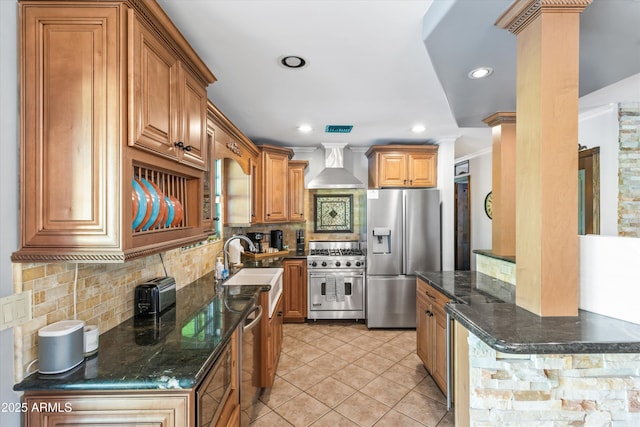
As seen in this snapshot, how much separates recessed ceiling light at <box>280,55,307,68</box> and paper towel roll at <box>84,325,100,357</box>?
1776 millimetres

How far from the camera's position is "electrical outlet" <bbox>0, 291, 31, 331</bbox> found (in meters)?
1.02

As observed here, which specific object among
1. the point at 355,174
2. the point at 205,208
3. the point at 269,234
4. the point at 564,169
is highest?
the point at 355,174

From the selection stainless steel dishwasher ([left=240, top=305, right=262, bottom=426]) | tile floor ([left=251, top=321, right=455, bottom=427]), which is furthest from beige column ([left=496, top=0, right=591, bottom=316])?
stainless steel dishwasher ([left=240, top=305, right=262, bottom=426])

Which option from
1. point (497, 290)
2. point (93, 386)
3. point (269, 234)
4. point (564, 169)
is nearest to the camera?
point (93, 386)

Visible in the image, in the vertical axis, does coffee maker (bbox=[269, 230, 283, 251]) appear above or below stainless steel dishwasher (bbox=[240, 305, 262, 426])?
above

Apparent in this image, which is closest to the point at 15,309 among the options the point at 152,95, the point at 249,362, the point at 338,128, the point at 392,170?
the point at 152,95

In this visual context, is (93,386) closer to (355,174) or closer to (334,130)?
(334,130)

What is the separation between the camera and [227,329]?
4.92 feet

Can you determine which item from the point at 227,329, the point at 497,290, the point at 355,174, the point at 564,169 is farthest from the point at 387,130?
the point at 227,329

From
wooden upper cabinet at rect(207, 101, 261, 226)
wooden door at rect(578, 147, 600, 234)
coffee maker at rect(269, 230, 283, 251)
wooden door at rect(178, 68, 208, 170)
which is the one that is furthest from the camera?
coffee maker at rect(269, 230, 283, 251)

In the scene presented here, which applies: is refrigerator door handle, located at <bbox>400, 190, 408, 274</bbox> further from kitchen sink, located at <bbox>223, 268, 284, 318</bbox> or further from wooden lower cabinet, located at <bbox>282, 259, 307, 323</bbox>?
kitchen sink, located at <bbox>223, 268, 284, 318</bbox>

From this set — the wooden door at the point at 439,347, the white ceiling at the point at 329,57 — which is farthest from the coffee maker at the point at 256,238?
the wooden door at the point at 439,347

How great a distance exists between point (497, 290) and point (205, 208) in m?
2.18

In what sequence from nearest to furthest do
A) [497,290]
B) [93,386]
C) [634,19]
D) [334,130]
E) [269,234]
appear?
[93,386]
[634,19]
[497,290]
[334,130]
[269,234]
